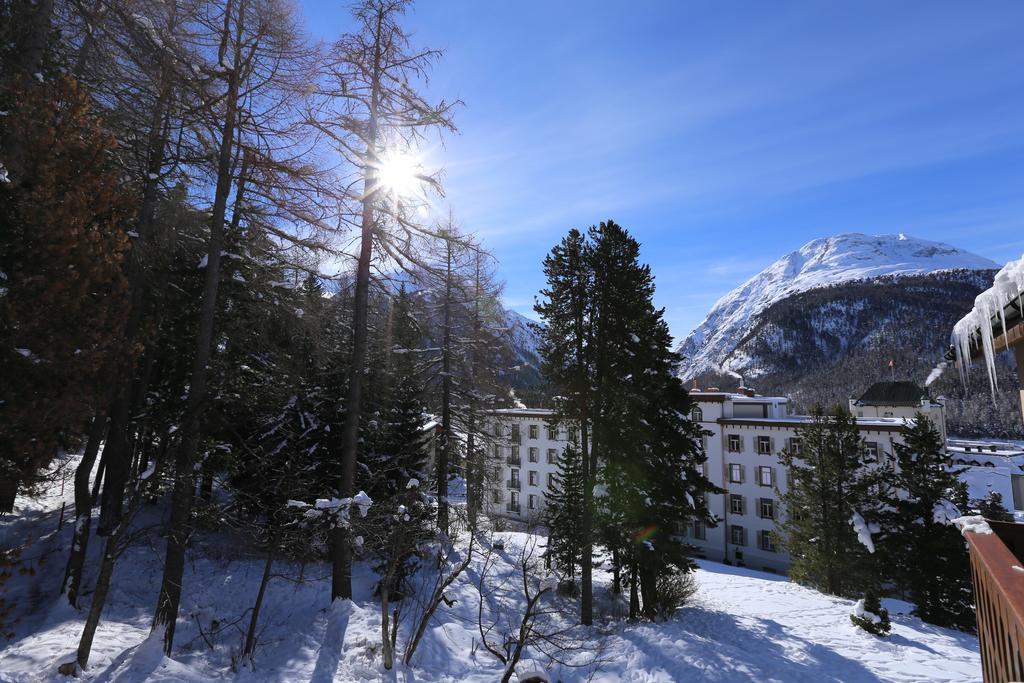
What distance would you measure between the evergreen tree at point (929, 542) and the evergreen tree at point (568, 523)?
14676 mm

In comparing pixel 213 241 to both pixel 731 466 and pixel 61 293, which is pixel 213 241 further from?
pixel 731 466

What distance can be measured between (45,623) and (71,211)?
948cm

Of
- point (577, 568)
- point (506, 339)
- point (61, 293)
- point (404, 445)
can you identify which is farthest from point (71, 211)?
point (577, 568)

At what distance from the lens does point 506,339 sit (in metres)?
24.5

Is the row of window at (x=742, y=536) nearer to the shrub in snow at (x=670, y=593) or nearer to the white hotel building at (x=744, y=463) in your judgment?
the white hotel building at (x=744, y=463)

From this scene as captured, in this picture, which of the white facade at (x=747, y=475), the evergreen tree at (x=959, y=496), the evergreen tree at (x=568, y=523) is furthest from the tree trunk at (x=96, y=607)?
the white facade at (x=747, y=475)

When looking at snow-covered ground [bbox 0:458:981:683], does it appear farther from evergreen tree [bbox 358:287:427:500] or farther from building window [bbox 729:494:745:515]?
building window [bbox 729:494:745:515]

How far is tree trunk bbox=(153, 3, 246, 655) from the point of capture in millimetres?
9820

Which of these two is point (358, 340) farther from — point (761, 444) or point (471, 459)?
point (761, 444)

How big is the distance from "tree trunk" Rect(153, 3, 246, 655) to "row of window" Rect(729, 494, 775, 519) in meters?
41.1

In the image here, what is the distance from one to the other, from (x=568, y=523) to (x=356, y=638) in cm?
1165

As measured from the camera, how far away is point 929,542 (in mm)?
21672

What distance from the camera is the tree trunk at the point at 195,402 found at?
32.2 ft

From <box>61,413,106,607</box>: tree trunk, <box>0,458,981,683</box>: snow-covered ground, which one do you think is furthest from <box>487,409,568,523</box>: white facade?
<box>61,413,106,607</box>: tree trunk
